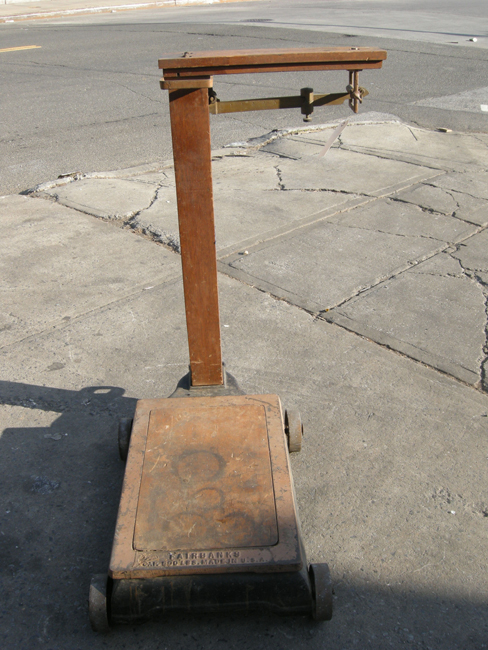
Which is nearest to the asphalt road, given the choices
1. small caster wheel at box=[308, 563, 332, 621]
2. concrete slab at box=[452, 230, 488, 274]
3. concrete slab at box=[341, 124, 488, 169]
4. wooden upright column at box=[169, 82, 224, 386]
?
concrete slab at box=[341, 124, 488, 169]

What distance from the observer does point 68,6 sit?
20.3 meters

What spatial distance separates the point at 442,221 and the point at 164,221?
7.07 feet

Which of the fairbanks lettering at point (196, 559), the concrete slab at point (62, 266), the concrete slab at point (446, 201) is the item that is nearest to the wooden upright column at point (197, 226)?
the fairbanks lettering at point (196, 559)

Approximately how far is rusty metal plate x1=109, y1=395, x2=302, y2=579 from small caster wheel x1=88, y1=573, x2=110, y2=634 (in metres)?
0.08

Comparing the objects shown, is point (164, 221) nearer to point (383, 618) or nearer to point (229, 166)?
point (229, 166)

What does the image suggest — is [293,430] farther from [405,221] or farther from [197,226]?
[405,221]

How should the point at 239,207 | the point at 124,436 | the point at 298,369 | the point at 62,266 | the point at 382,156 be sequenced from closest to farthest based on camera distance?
1. the point at 124,436
2. the point at 298,369
3. the point at 62,266
4. the point at 239,207
5. the point at 382,156

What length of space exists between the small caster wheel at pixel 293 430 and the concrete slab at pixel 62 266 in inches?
62.6

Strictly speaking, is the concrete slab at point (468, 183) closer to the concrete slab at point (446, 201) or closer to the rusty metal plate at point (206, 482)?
the concrete slab at point (446, 201)

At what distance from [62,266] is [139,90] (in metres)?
5.81

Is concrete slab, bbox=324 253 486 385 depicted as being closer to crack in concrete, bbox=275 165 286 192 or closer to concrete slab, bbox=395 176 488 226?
concrete slab, bbox=395 176 488 226

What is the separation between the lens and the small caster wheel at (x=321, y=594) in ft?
5.48

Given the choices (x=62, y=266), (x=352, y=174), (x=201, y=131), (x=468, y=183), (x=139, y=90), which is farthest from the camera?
(x=139, y=90)

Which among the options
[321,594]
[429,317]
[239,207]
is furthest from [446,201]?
[321,594]
